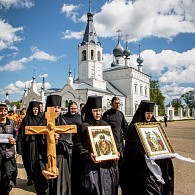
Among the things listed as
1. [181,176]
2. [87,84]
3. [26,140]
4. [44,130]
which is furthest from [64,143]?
[87,84]

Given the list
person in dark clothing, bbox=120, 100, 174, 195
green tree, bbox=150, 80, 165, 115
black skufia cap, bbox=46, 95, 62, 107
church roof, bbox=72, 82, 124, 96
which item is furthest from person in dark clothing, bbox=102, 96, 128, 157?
green tree, bbox=150, 80, 165, 115

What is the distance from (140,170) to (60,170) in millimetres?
1167

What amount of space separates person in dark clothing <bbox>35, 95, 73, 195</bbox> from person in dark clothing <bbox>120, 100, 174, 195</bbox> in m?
0.92

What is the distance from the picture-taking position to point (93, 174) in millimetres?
3588

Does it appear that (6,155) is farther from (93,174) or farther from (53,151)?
(93,174)

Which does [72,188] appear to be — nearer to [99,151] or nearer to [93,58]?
[99,151]

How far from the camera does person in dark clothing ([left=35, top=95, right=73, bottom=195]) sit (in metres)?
3.59

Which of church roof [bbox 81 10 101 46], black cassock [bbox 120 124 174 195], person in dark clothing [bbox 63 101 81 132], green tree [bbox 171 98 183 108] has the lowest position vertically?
black cassock [bbox 120 124 174 195]

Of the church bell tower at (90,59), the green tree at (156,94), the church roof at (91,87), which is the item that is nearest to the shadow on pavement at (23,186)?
the church roof at (91,87)

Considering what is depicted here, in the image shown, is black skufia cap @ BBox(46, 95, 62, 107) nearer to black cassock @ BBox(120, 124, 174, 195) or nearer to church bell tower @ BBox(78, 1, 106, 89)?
black cassock @ BBox(120, 124, 174, 195)

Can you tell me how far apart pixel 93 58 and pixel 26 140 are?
140 feet

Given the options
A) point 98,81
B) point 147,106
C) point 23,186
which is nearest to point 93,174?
point 147,106

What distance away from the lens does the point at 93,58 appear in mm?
47812

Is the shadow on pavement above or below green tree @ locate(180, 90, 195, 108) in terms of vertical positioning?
below
